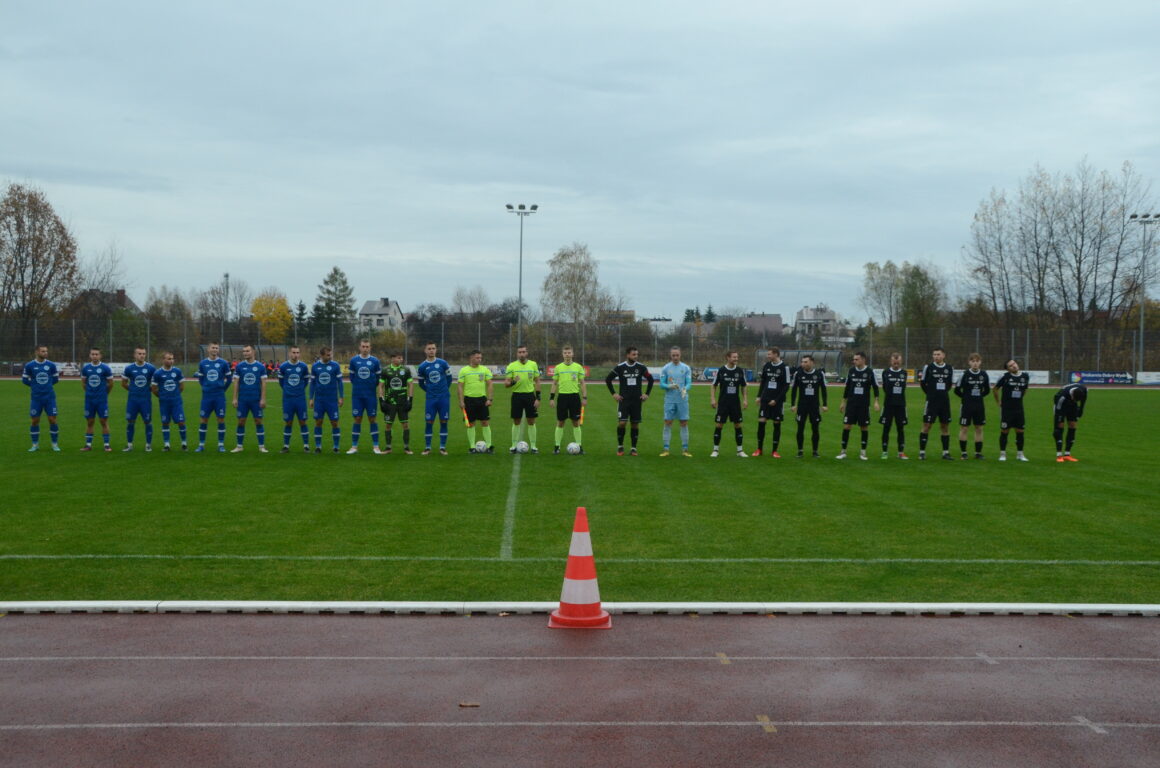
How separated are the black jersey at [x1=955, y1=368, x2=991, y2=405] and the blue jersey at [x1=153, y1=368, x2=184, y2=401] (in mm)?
14005

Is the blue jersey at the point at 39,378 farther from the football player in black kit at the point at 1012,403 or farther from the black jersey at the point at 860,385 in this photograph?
the football player in black kit at the point at 1012,403

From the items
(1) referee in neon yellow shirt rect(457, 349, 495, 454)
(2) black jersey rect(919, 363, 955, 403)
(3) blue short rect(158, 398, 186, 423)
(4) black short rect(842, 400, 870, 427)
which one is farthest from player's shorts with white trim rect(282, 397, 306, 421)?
(2) black jersey rect(919, 363, 955, 403)

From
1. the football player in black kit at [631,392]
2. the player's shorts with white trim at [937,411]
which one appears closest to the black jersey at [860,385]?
the player's shorts with white trim at [937,411]

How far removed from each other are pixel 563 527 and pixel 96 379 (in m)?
10.9

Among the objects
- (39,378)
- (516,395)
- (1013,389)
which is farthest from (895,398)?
(39,378)

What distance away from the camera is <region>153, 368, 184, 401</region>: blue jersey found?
16.8 meters

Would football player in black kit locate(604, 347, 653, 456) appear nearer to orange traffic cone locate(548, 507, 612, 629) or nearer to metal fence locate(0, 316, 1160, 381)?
orange traffic cone locate(548, 507, 612, 629)

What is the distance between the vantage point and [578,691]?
534 centimetres

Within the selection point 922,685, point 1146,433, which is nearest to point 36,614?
point 922,685

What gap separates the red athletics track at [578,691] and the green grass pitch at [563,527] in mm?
832

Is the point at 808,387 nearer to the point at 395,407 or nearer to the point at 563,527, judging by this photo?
the point at 395,407

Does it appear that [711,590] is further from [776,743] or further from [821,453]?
[821,453]

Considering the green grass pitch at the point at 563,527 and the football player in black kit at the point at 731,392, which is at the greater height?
the football player in black kit at the point at 731,392

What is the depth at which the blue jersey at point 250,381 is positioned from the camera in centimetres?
1677
